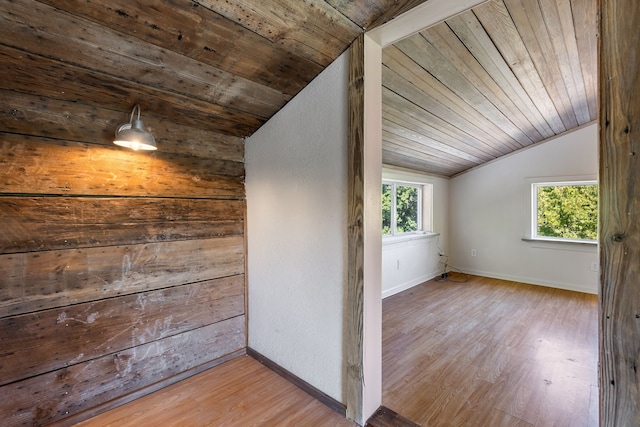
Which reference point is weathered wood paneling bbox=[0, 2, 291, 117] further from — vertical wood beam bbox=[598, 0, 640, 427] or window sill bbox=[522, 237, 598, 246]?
window sill bbox=[522, 237, 598, 246]

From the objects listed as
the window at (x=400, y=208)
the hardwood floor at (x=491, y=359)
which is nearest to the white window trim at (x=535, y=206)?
the hardwood floor at (x=491, y=359)

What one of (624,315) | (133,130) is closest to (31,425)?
(133,130)

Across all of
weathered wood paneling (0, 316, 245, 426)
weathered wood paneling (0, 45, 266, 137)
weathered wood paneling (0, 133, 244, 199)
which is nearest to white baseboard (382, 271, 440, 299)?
weathered wood paneling (0, 316, 245, 426)

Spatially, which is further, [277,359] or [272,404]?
[277,359]

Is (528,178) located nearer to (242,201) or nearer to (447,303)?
(447,303)

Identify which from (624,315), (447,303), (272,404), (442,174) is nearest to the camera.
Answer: (624,315)

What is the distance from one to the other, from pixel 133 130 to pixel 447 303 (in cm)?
365

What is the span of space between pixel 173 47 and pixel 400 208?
378cm

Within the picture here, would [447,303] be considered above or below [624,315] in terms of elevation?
below

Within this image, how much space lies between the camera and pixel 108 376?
5.55 feet

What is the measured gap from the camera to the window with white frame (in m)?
4.32

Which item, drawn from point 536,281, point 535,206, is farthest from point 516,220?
point 536,281

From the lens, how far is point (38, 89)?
138cm

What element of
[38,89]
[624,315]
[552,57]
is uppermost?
[552,57]
